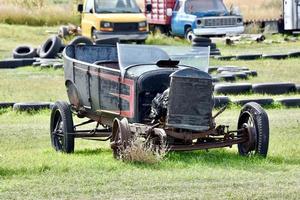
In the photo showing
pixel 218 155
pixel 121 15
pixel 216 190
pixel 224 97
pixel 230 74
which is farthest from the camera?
pixel 121 15

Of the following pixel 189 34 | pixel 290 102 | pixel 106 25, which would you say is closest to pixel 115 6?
pixel 106 25

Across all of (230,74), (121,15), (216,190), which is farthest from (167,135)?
(121,15)

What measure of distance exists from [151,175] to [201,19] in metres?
24.2

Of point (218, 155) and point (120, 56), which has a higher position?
point (120, 56)

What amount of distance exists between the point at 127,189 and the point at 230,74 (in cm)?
1400

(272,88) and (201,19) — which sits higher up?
(201,19)

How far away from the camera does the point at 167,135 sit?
36.0 ft

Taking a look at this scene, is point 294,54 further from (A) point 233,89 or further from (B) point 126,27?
(A) point 233,89

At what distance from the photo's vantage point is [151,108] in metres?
11.5

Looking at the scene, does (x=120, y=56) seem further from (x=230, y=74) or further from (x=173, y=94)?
(x=230, y=74)

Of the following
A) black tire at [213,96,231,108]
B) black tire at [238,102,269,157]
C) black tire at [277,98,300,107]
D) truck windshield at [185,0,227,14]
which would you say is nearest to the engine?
black tire at [238,102,269,157]

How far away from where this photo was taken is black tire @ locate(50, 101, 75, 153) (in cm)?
1245

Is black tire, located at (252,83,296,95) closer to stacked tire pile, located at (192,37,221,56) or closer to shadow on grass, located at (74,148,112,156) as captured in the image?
shadow on grass, located at (74,148,112,156)

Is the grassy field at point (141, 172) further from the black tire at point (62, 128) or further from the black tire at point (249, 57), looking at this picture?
the black tire at point (249, 57)
